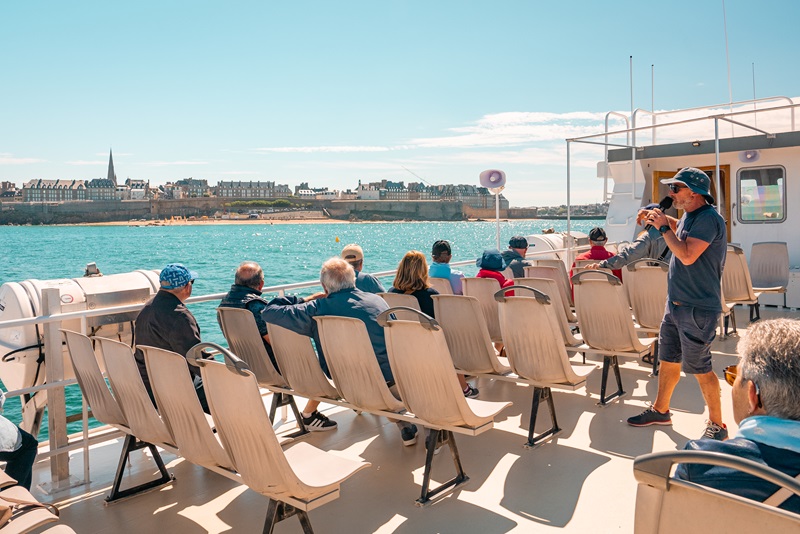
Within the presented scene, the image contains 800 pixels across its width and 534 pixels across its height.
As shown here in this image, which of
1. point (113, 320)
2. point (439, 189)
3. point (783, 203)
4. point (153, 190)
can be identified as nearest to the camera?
point (113, 320)

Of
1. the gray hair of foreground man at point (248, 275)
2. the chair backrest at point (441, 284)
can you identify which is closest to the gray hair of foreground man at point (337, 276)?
the gray hair of foreground man at point (248, 275)

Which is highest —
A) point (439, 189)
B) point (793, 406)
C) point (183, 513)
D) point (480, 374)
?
point (439, 189)

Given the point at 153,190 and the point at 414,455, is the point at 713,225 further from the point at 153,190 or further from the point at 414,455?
the point at 153,190

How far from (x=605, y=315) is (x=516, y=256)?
1.92m

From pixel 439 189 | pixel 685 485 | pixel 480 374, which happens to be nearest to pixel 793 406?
pixel 685 485

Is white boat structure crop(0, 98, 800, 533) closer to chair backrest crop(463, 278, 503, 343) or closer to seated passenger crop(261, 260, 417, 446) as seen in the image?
chair backrest crop(463, 278, 503, 343)

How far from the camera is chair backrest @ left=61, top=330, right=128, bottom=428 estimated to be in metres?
3.43

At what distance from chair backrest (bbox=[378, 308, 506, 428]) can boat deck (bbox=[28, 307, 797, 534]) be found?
442 mm

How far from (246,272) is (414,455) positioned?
159cm

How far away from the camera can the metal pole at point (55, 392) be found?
12.2 feet

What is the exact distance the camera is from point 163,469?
3.62m

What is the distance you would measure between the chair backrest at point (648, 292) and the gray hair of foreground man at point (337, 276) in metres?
2.69

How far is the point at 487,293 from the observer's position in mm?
5145

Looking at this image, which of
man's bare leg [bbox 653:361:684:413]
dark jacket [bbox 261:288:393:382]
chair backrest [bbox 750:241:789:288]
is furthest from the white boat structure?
chair backrest [bbox 750:241:789:288]
